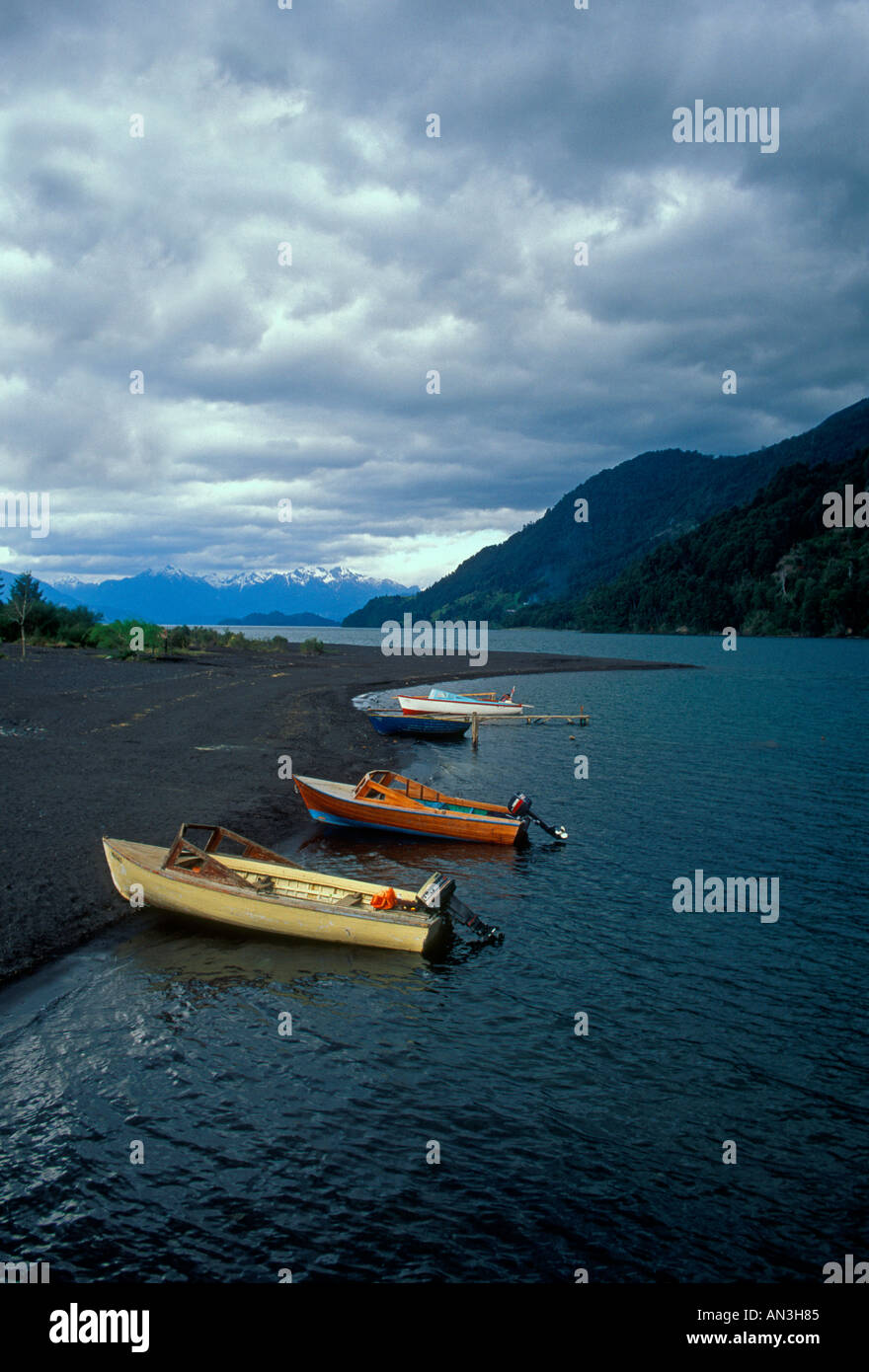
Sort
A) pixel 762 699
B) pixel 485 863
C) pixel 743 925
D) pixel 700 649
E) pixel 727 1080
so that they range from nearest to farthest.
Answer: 1. pixel 727 1080
2. pixel 743 925
3. pixel 485 863
4. pixel 762 699
5. pixel 700 649

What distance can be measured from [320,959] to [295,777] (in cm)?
1135

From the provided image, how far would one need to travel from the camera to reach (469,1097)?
11906 millimetres

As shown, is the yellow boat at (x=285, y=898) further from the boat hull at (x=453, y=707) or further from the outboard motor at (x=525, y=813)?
the boat hull at (x=453, y=707)

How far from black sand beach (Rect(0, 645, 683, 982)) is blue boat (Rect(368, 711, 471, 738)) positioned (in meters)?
1.10

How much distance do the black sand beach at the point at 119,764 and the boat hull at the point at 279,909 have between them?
1.24 metres

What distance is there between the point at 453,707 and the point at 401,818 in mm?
32277

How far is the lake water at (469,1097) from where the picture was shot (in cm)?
913

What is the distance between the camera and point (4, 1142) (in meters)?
10.5

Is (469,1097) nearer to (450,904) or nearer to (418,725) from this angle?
(450,904)

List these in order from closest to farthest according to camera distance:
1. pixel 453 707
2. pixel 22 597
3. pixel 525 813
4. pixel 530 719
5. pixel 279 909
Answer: pixel 279 909 < pixel 525 813 < pixel 530 719 < pixel 453 707 < pixel 22 597

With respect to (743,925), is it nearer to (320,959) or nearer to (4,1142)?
(320,959)

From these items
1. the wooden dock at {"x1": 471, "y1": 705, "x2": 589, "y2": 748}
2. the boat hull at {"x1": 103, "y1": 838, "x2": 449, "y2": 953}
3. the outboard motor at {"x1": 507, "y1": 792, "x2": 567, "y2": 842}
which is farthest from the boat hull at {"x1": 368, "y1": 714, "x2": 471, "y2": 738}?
the boat hull at {"x1": 103, "y1": 838, "x2": 449, "y2": 953}

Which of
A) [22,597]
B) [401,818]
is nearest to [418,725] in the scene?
[401,818]
